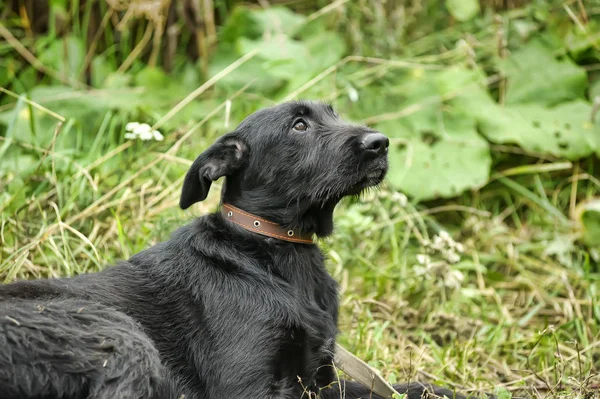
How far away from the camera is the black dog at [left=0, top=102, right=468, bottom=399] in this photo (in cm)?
277

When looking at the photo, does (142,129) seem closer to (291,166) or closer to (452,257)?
(291,166)

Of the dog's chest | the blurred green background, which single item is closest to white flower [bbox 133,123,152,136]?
the blurred green background

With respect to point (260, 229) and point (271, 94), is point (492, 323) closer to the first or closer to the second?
point (260, 229)

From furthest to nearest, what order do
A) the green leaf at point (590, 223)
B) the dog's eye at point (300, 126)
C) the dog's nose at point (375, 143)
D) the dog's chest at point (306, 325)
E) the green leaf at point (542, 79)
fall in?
the green leaf at point (542, 79) → the green leaf at point (590, 223) → the dog's eye at point (300, 126) → the dog's nose at point (375, 143) → the dog's chest at point (306, 325)

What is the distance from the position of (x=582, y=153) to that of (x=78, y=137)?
360 cm

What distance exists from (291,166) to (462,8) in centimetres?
343

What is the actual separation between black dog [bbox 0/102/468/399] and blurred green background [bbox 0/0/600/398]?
2.65ft

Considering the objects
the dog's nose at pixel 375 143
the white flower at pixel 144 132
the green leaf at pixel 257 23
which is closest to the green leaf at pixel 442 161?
the green leaf at pixel 257 23

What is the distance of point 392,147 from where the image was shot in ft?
19.2

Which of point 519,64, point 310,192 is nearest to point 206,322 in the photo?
Answer: point 310,192

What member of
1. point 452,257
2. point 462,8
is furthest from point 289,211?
point 462,8

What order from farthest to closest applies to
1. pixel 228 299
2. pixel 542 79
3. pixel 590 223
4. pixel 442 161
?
pixel 542 79
pixel 442 161
pixel 590 223
pixel 228 299

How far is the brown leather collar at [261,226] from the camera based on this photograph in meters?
3.43

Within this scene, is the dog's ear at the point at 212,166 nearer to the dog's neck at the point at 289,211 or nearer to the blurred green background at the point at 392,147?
the dog's neck at the point at 289,211
